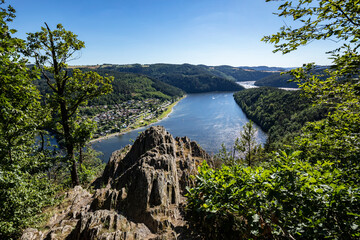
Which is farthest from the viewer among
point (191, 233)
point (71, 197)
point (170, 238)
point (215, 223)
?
point (71, 197)

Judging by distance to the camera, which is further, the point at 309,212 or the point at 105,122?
the point at 105,122

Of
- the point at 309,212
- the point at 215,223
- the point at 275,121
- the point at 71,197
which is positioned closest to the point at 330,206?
the point at 309,212

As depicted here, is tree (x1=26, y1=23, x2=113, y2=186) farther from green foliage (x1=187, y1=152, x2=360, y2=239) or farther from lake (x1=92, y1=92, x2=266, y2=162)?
lake (x1=92, y1=92, x2=266, y2=162)

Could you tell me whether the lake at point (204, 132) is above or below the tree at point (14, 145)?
below

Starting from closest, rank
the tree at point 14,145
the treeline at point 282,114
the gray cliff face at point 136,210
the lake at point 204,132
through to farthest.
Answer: the tree at point 14,145 → the gray cliff face at point 136,210 → the lake at point 204,132 → the treeline at point 282,114

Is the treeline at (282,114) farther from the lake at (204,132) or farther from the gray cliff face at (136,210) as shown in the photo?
the gray cliff face at (136,210)

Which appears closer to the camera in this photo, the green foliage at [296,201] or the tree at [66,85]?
the green foliage at [296,201]

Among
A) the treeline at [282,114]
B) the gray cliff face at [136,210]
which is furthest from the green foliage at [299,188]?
the treeline at [282,114]

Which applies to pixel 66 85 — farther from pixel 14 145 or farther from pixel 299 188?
pixel 299 188

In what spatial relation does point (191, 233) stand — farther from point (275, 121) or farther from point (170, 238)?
point (275, 121)

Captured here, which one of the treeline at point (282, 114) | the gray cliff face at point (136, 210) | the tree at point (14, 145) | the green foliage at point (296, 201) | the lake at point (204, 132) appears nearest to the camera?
the green foliage at point (296, 201)

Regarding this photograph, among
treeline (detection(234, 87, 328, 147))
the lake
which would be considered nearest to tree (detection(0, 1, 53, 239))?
the lake
